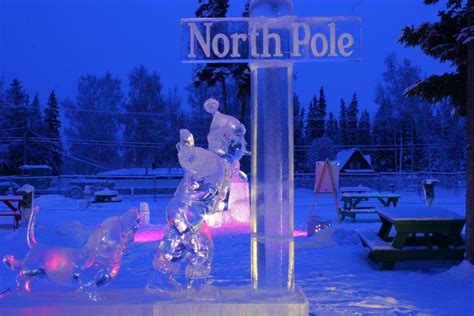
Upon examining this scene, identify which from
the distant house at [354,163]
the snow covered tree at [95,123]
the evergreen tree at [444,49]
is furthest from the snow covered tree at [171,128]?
the evergreen tree at [444,49]

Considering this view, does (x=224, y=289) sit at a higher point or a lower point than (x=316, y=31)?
lower

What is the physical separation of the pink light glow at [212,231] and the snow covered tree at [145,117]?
30529 millimetres

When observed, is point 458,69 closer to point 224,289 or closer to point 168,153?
point 224,289

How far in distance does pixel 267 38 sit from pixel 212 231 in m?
7.46

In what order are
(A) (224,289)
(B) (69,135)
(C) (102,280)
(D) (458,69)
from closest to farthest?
(C) (102,280) < (A) (224,289) < (D) (458,69) < (B) (69,135)

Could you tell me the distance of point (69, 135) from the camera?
43.3 m

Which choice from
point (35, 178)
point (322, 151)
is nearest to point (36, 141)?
point (35, 178)

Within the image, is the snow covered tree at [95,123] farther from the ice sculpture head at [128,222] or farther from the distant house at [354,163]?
the ice sculpture head at [128,222]

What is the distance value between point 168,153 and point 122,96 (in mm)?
7473

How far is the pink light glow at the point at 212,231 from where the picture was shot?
31.4 feet

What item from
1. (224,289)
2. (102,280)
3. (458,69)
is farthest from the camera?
(458,69)

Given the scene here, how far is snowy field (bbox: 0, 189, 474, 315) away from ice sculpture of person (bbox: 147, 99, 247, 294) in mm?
588

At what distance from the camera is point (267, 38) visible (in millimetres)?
3480

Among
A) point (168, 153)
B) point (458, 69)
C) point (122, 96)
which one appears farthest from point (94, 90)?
point (458, 69)
